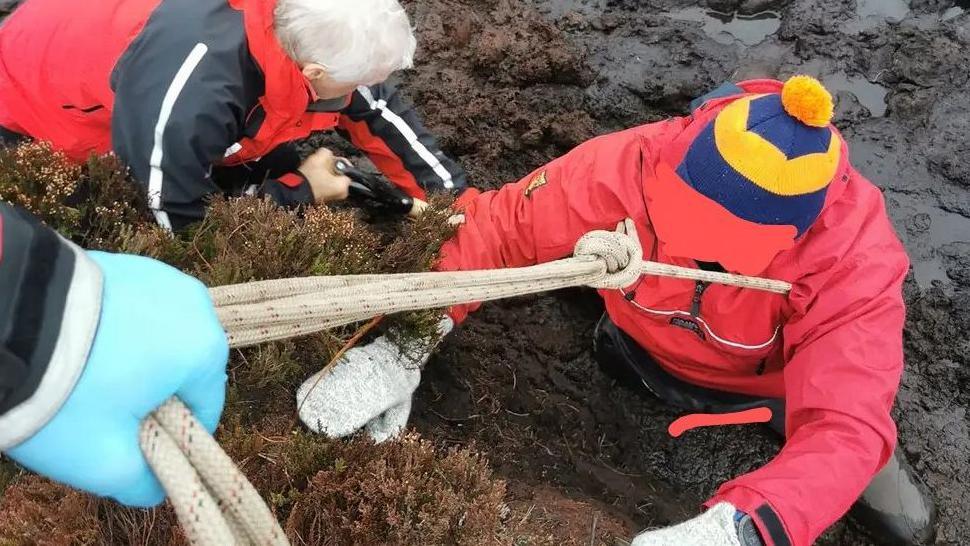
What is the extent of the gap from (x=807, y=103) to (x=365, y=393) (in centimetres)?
167

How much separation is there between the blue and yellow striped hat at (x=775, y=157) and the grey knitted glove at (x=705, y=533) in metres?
0.92

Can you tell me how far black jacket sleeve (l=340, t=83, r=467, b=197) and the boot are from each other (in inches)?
94.0

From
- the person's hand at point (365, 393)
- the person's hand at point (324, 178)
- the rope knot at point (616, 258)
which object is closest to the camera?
the rope knot at point (616, 258)

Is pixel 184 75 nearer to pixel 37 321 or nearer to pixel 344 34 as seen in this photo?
pixel 344 34

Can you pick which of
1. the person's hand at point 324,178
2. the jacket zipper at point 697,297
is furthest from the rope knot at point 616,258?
the person's hand at point 324,178

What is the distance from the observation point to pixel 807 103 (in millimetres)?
1998

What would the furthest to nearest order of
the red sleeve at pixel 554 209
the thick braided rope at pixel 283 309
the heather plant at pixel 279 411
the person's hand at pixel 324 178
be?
the person's hand at pixel 324 178, the red sleeve at pixel 554 209, the heather plant at pixel 279 411, the thick braided rope at pixel 283 309

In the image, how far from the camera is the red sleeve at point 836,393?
2.22 meters

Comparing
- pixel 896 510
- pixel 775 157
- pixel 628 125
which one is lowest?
pixel 896 510

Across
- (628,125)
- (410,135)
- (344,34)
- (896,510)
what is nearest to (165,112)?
(344,34)

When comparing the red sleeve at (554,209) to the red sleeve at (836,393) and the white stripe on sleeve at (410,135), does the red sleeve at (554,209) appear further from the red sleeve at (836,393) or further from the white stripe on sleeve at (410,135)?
the red sleeve at (836,393)

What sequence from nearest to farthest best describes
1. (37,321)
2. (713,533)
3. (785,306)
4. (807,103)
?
(37,321)
(807,103)
(713,533)
(785,306)

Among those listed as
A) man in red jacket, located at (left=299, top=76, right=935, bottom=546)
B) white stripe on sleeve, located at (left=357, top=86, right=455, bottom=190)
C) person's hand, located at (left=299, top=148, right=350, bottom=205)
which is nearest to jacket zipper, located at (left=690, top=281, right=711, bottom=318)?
man in red jacket, located at (left=299, top=76, right=935, bottom=546)

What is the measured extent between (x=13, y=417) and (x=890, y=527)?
338cm
